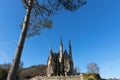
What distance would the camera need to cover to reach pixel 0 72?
48812mm

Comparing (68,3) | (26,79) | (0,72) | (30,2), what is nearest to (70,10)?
(68,3)

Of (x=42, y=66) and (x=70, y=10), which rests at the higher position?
(x=42, y=66)

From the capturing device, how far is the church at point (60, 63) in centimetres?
6550

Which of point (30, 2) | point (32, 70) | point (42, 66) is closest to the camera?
point (30, 2)

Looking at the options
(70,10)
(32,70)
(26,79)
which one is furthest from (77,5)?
(32,70)

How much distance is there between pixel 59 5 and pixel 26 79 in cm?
5393

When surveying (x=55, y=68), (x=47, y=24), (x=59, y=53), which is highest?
(x=59, y=53)

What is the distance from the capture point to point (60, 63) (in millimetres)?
66812

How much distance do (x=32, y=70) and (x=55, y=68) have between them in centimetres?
2984

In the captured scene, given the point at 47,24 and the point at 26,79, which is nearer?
the point at 47,24

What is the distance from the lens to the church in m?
65.5

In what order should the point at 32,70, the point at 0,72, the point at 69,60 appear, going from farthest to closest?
the point at 32,70, the point at 69,60, the point at 0,72

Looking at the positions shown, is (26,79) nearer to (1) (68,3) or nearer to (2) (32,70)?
(2) (32,70)

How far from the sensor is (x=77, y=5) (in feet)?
40.6
